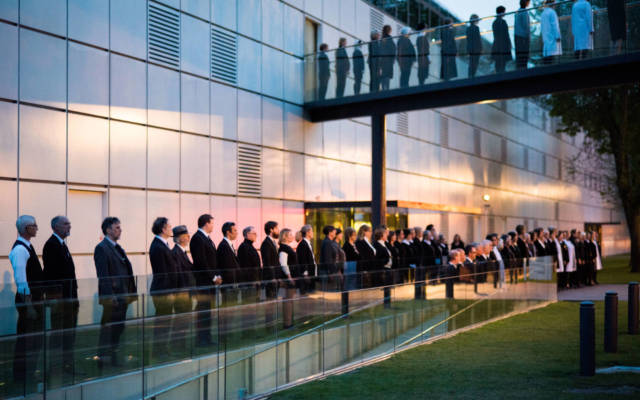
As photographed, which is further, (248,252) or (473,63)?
(473,63)

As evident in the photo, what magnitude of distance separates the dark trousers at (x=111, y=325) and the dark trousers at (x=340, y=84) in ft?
56.1

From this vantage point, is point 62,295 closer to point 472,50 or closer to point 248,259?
point 248,259

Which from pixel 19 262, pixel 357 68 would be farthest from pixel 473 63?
pixel 19 262

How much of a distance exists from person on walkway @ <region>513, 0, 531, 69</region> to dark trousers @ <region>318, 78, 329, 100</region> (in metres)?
6.39

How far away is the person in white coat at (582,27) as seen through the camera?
18.8 metres

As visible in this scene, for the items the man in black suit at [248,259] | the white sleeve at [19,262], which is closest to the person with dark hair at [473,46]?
the man in black suit at [248,259]

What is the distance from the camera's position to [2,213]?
13.7 metres

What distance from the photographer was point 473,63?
67.1 ft

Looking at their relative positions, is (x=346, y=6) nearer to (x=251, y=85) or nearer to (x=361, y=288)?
(x=251, y=85)

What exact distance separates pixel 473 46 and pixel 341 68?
4.56 meters

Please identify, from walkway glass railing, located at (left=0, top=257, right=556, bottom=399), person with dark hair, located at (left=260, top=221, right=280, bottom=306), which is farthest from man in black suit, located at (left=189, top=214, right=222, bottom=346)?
walkway glass railing, located at (left=0, top=257, right=556, bottom=399)

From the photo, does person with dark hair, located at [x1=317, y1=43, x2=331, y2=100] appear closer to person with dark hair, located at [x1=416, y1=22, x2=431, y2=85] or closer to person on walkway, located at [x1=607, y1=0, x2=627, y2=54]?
person with dark hair, located at [x1=416, y1=22, x2=431, y2=85]

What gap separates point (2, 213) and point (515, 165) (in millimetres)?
37508

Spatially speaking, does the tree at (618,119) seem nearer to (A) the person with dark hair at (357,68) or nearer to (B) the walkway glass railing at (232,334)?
(A) the person with dark hair at (357,68)
